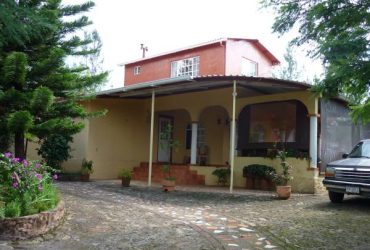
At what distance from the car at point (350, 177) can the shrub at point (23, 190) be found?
244 inches

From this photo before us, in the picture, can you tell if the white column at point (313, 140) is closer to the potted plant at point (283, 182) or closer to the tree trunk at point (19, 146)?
the potted plant at point (283, 182)

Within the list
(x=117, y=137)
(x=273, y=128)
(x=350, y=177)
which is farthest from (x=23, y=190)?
(x=117, y=137)

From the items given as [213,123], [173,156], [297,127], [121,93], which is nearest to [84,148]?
[121,93]

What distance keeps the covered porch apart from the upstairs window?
5267 mm

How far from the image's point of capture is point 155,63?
2377 centimetres

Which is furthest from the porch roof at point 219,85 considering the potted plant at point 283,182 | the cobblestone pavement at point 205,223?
the cobblestone pavement at point 205,223

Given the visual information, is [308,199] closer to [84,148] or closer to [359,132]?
[359,132]

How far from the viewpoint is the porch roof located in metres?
11.9

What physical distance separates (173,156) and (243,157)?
5.13m

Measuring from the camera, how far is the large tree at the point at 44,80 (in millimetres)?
9227

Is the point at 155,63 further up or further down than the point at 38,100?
further up

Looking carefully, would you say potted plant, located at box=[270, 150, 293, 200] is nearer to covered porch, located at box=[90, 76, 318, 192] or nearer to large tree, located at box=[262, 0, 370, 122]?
covered porch, located at box=[90, 76, 318, 192]

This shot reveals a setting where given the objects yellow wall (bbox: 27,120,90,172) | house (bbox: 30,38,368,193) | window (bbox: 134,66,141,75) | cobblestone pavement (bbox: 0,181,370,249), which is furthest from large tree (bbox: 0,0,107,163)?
window (bbox: 134,66,141,75)

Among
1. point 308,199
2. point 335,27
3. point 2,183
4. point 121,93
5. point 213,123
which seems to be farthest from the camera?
point 213,123
